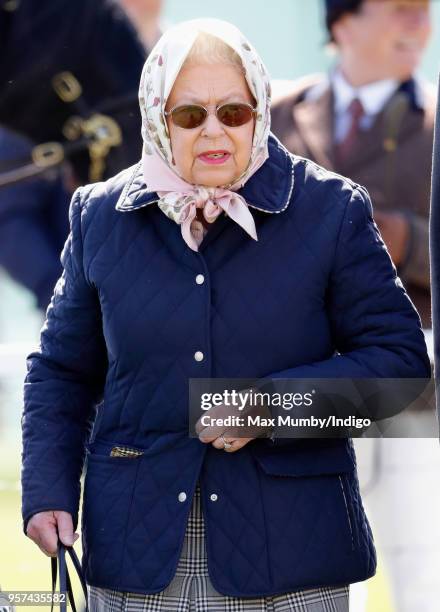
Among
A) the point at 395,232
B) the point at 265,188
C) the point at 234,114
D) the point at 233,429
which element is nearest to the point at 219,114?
the point at 234,114

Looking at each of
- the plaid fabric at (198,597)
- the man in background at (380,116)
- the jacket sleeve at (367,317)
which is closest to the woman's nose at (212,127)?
the jacket sleeve at (367,317)

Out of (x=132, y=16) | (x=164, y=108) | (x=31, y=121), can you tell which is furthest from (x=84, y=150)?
(x=164, y=108)

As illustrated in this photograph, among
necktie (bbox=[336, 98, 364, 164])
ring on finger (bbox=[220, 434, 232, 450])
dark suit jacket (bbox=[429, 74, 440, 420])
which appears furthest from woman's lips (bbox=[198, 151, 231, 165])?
necktie (bbox=[336, 98, 364, 164])

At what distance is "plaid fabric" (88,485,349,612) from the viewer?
7.68 ft

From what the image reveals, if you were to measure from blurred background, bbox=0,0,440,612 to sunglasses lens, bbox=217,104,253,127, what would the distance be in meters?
1.58

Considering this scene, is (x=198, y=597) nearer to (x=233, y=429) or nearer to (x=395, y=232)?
(x=233, y=429)

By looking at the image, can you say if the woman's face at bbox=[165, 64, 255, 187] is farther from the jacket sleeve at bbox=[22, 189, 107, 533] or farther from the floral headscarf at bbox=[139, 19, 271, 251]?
the jacket sleeve at bbox=[22, 189, 107, 533]

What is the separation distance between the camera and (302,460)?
2377 mm

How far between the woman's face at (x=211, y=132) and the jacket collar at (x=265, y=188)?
1.9 inches

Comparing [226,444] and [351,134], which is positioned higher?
[351,134]

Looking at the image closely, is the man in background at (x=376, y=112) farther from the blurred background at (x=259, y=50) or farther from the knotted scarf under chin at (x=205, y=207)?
the knotted scarf under chin at (x=205, y=207)

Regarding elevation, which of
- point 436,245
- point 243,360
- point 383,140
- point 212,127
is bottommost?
point 243,360

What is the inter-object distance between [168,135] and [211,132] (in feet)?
0.33

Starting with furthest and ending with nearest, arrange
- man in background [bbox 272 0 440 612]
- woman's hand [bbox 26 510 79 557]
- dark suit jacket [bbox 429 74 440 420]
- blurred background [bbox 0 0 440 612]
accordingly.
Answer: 1. man in background [bbox 272 0 440 612]
2. blurred background [bbox 0 0 440 612]
3. woman's hand [bbox 26 510 79 557]
4. dark suit jacket [bbox 429 74 440 420]
